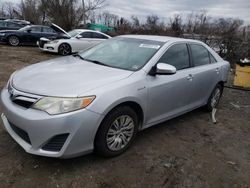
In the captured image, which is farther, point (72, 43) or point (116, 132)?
point (72, 43)

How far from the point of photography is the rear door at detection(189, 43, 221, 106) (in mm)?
4055

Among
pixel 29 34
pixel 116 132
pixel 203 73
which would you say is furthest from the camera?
pixel 29 34

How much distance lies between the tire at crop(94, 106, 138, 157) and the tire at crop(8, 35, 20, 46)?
1281 centimetres

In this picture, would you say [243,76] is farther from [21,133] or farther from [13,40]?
[13,40]

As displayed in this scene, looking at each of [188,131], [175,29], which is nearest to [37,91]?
[188,131]

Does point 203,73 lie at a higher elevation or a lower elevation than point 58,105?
higher

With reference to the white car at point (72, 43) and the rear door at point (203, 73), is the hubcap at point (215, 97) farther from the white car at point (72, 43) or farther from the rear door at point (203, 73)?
the white car at point (72, 43)

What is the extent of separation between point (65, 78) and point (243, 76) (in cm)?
637

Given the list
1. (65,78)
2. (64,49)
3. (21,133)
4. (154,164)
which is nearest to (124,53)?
(65,78)

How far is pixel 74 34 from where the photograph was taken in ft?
41.6

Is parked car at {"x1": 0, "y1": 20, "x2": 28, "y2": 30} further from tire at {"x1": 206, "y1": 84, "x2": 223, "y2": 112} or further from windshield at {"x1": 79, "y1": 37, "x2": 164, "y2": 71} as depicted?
tire at {"x1": 206, "y1": 84, "x2": 223, "y2": 112}

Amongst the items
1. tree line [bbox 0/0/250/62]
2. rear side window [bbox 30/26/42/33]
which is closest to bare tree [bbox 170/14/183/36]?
tree line [bbox 0/0/250/62]

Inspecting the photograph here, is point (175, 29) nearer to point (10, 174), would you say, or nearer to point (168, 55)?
point (168, 55)

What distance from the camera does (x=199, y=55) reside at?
→ 430 cm
